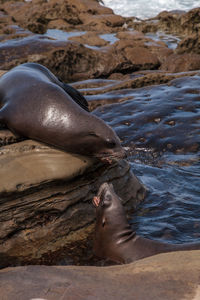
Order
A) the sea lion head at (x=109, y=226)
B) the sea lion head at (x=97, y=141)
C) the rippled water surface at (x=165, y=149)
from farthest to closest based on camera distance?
1. the rippled water surface at (x=165, y=149)
2. the sea lion head at (x=97, y=141)
3. the sea lion head at (x=109, y=226)

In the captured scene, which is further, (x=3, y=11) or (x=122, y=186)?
(x=3, y=11)

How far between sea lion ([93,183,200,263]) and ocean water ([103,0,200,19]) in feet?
113

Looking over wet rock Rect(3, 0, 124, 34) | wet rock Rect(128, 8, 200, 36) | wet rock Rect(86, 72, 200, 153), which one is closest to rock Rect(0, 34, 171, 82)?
wet rock Rect(86, 72, 200, 153)

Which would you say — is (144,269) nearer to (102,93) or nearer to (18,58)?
(102,93)

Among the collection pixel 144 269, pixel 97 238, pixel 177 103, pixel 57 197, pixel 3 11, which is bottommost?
pixel 3 11

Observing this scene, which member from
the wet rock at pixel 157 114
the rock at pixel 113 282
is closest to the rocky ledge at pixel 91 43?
the wet rock at pixel 157 114

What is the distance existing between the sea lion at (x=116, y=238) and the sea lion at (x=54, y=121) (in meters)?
0.49

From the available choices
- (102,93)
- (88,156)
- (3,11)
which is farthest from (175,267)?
(3,11)

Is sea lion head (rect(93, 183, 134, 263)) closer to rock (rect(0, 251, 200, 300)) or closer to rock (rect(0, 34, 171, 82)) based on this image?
rock (rect(0, 251, 200, 300))

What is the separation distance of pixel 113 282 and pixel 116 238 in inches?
60.4

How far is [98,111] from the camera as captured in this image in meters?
8.98

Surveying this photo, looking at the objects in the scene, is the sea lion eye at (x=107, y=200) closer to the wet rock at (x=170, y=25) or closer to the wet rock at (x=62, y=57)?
the wet rock at (x=62, y=57)

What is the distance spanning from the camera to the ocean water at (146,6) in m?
37.2

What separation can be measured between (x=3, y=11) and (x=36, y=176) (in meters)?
27.1
